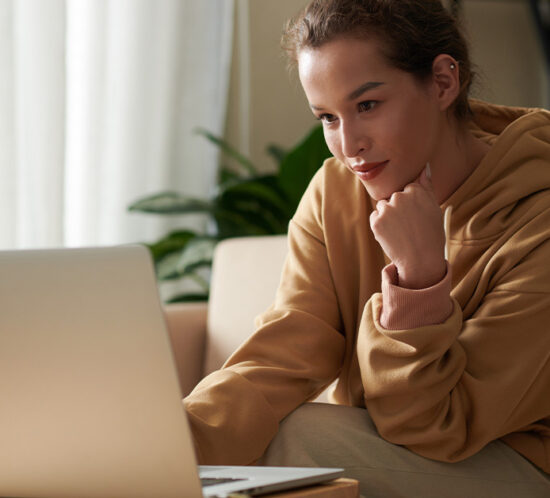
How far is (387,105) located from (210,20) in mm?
1906

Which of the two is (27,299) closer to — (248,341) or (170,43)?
(248,341)

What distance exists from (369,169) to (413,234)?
138 millimetres

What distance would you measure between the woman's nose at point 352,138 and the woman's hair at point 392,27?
0.10m

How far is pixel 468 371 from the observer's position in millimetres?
1072

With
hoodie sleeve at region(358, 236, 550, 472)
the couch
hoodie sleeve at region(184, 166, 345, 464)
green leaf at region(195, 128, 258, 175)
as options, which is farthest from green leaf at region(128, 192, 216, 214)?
hoodie sleeve at region(358, 236, 550, 472)

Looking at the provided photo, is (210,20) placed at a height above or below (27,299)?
above

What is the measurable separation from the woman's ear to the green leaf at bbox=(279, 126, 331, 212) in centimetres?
110

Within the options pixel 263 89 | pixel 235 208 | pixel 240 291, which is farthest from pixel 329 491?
pixel 263 89

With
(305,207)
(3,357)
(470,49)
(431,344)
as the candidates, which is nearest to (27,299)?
(3,357)

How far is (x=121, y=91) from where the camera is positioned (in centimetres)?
258

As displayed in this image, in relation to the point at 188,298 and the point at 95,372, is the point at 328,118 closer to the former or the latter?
the point at 95,372

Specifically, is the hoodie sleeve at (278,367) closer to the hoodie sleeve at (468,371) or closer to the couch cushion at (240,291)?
the hoodie sleeve at (468,371)

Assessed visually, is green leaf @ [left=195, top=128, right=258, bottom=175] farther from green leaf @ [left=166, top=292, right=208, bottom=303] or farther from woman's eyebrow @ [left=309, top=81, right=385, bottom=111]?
woman's eyebrow @ [left=309, top=81, right=385, bottom=111]

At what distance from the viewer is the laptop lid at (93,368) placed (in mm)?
Answer: 640
